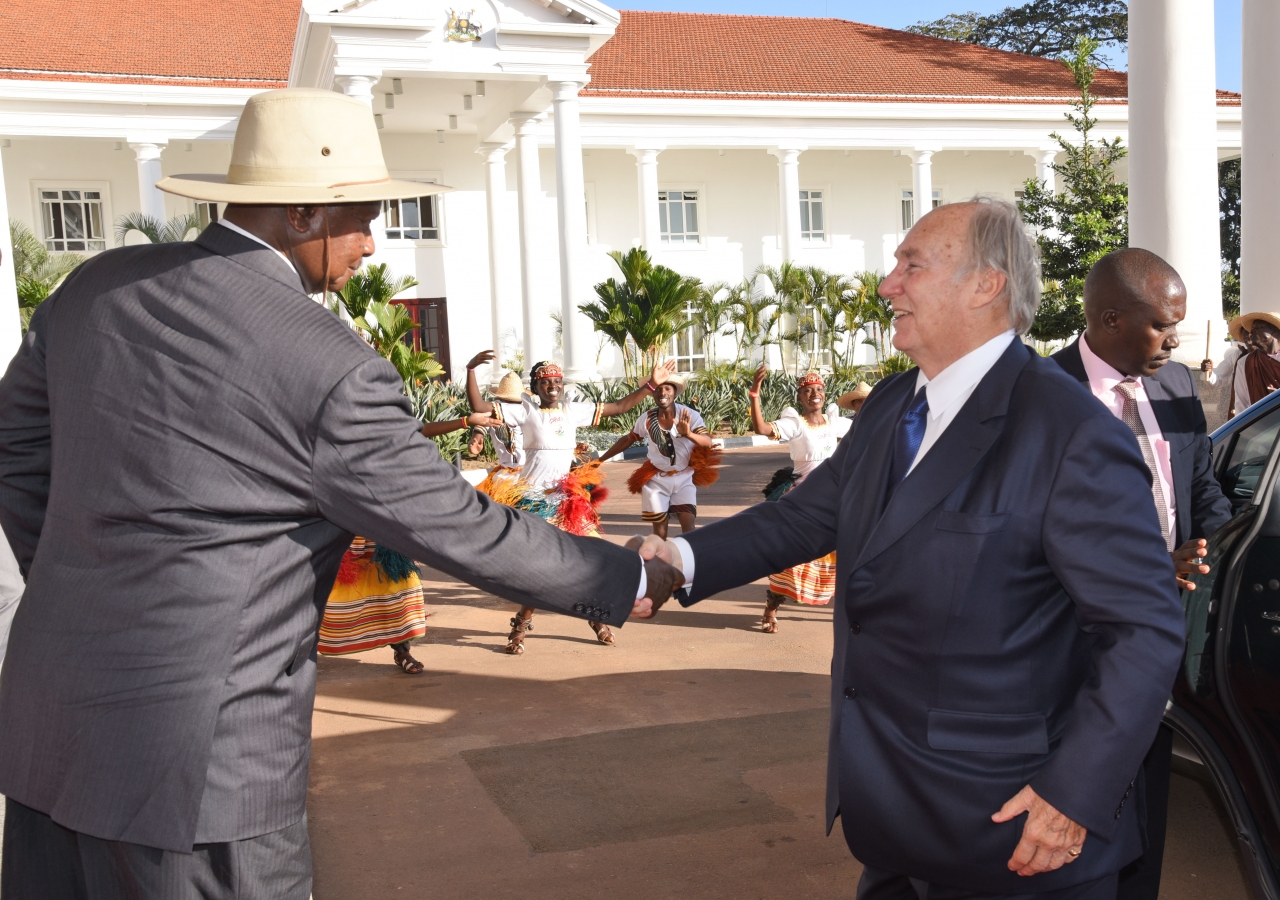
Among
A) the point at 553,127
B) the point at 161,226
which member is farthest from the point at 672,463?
the point at 553,127

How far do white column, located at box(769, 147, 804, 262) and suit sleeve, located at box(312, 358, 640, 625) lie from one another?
28.4 m

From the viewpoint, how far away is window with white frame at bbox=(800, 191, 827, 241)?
1355 inches

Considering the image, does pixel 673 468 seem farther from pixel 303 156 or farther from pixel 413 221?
pixel 413 221

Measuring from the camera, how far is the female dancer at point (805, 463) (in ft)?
26.6

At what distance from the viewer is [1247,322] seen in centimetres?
811

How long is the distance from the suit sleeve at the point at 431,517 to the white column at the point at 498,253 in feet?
85.6

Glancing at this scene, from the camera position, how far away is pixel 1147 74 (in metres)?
9.91

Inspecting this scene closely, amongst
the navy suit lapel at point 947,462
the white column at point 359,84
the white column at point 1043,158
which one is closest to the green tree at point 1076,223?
the white column at point 1043,158

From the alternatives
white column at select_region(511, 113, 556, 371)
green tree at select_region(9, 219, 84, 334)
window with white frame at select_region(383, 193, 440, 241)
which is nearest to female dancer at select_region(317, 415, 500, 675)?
green tree at select_region(9, 219, 84, 334)

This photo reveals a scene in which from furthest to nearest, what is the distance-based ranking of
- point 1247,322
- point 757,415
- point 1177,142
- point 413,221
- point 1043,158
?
point 1043,158 → point 413,221 → point 1177,142 → point 757,415 → point 1247,322

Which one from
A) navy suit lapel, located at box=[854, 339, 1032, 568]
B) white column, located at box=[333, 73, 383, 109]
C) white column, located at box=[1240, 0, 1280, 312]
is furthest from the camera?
white column, located at box=[333, 73, 383, 109]

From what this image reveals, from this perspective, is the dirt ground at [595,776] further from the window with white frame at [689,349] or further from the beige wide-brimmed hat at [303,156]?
the window with white frame at [689,349]

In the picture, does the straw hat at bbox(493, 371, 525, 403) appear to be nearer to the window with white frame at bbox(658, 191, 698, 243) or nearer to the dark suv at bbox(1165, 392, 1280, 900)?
the dark suv at bbox(1165, 392, 1280, 900)

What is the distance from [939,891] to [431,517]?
4.34ft
